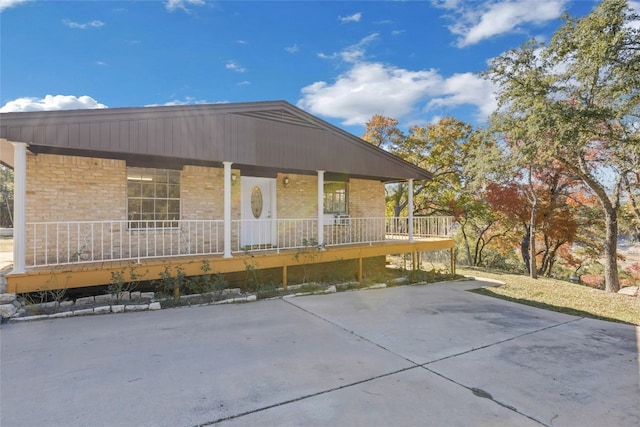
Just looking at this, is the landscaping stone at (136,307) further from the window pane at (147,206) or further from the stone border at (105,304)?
the window pane at (147,206)

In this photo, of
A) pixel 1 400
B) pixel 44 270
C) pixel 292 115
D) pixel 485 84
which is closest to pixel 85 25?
pixel 292 115

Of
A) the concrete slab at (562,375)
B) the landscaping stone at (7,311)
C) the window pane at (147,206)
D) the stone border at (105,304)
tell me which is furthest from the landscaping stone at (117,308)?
the concrete slab at (562,375)

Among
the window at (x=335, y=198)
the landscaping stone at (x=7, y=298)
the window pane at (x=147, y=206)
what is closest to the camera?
the landscaping stone at (x=7, y=298)

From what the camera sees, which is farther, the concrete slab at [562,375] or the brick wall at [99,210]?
the brick wall at [99,210]

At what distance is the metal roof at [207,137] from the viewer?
548 centimetres

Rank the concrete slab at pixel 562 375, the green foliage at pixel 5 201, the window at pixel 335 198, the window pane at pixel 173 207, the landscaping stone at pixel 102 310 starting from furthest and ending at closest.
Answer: the green foliage at pixel 5 201 < the window at pixel 335 198 < the window pane at pixel 173 207 < the landscaping stone at pixel 102 310 < the concrete slab at pixel 562 375

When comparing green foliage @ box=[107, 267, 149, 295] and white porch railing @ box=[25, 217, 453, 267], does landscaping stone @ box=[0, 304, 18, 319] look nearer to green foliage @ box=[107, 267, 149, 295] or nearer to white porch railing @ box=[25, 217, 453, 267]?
white porch railing @ box=[25, 217, 453, 267]

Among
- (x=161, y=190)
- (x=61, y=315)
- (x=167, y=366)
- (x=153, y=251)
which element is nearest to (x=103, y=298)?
(x=61, y=315)

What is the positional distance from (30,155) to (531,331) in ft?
30.9

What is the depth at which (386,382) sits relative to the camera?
3215 mm

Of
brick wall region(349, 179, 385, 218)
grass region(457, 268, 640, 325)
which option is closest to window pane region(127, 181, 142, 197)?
brick wall region(349, 179, 385, 218)

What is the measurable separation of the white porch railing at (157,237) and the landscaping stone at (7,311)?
0.91m

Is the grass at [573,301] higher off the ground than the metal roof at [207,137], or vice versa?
the metal roof at [207,137]

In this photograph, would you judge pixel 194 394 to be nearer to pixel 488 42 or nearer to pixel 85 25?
pixel 85 25
